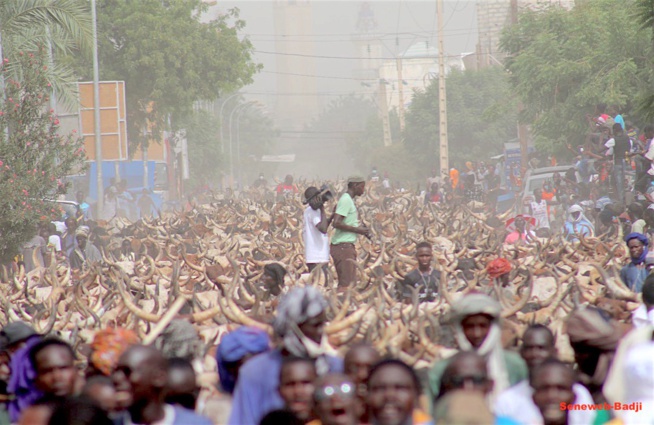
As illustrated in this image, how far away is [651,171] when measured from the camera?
17672mm

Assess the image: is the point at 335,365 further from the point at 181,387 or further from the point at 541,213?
the point at 541,213

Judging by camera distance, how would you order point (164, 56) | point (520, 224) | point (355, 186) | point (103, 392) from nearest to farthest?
point (103, 392), point (355, 186), point (520, 224), point (164, 56)

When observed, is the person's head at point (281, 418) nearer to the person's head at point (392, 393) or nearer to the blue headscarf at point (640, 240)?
the person's head at point (392, 393)

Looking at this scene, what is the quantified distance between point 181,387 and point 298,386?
0.78m

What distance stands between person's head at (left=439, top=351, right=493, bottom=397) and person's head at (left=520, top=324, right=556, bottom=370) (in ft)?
3.86

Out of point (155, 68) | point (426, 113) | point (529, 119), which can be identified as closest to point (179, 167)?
point (426, 113)

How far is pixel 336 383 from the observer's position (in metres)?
4.88

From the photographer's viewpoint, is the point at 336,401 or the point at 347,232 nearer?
the point at 336,401

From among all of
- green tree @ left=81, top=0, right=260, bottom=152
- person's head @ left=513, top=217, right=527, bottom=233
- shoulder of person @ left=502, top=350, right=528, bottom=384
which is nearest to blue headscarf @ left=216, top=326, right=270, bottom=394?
shoulder of person @ left=502, top=350, right=528, bottom=384

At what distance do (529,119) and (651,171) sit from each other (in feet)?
54.5

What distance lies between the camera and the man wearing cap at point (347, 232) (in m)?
13.1

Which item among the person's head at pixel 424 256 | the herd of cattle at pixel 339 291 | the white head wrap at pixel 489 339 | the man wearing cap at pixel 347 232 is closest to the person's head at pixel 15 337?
the herd of cattle at pixel 339 291

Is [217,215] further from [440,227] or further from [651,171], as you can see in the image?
[651,171]

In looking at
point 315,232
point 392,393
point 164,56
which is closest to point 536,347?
point 392,393
